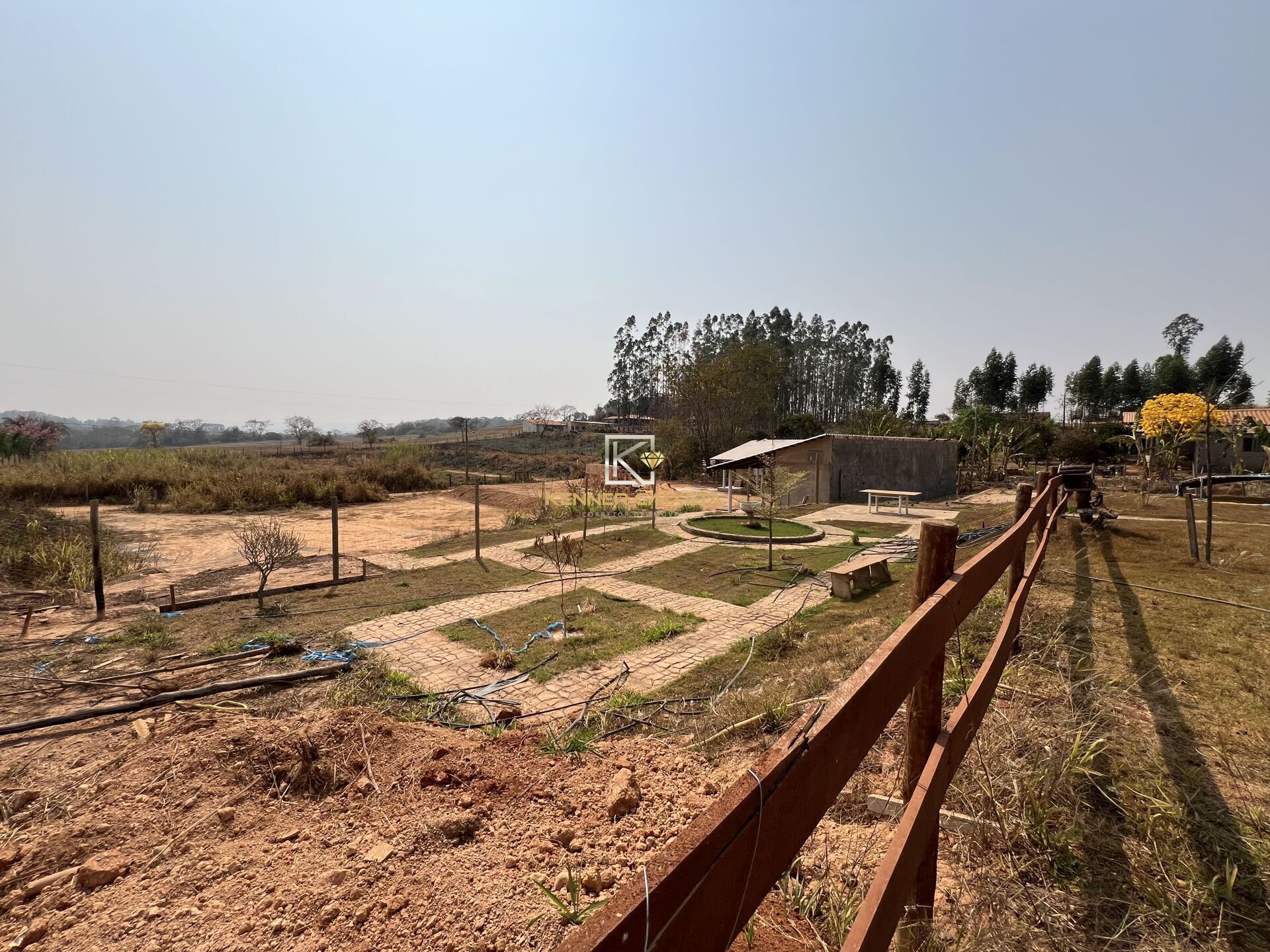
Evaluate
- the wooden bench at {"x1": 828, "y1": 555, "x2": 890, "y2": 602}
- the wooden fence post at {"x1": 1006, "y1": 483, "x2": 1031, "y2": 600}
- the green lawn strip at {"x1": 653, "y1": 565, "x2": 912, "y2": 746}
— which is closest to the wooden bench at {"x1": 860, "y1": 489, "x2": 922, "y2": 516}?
the wooden bench at {"x1": 828, "y1": 555, "x2": 890, "y2": 602}

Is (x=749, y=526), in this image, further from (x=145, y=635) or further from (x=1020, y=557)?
(x=145, y=635)

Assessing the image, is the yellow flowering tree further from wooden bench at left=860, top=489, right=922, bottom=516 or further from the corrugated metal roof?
the corrugated metal roof

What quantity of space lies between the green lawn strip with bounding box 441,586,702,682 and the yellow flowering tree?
13.2 m

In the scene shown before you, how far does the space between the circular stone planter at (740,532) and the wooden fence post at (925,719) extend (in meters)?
10.3

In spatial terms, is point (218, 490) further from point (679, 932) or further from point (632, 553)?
point (679, 932)

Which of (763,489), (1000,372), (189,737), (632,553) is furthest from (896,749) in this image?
(1000,372)

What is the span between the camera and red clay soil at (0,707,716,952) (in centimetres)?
229

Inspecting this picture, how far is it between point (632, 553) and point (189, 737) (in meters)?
8.38

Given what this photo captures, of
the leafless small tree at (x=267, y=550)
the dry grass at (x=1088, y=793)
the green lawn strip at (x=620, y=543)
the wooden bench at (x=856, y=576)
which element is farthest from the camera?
the green lawn strip at (x=620, y=543)

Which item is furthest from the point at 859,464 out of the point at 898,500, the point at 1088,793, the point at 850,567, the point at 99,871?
the point at 99,871

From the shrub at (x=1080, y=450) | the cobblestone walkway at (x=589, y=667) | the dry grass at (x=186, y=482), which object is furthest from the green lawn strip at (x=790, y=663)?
the shrub at (x=1080, y=450)

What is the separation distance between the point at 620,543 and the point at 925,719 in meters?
10.9

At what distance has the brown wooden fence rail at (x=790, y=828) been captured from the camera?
0.67 meters

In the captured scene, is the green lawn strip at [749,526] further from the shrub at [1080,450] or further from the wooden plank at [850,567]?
the shrub at [1080,450]
